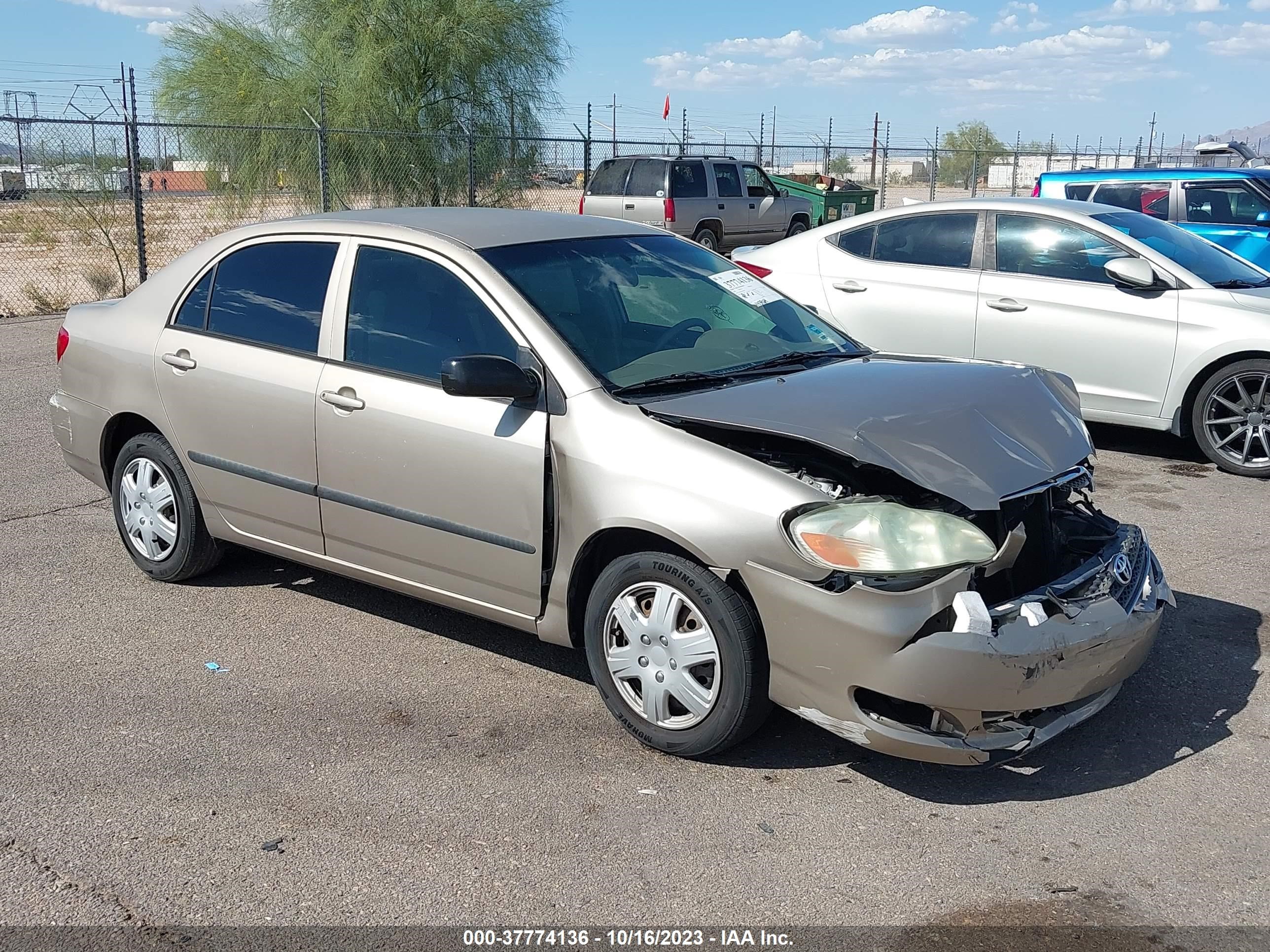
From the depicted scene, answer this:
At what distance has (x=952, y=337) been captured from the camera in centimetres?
821

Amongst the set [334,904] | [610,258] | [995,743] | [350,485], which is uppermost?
[610,258]

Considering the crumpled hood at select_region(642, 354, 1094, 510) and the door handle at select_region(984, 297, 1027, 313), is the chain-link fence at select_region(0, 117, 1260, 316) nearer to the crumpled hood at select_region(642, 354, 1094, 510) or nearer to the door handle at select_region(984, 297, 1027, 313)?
the door handle at select_region(984, 297, 1027, 313)

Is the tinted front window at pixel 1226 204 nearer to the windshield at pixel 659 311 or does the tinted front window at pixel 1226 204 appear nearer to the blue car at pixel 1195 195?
the blue car at pixel 1195 195

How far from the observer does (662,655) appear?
3848 mm

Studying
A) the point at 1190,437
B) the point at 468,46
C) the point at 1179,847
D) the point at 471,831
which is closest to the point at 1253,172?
the point at 1190,437

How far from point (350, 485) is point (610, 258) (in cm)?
135

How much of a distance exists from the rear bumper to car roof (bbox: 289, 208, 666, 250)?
1.41m

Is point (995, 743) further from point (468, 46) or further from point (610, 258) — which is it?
point (468, 46)

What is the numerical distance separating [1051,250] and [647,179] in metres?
12.2

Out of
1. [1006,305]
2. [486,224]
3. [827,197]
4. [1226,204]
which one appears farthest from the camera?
[827,197]

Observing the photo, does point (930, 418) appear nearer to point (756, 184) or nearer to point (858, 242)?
point (858, 242)

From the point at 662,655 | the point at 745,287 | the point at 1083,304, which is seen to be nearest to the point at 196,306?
the point at 745,287

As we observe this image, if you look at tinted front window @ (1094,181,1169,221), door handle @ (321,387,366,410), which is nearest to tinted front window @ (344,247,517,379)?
door handle @ (321,387,366,410)

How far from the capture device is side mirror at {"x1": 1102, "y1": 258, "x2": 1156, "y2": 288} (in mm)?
7473
